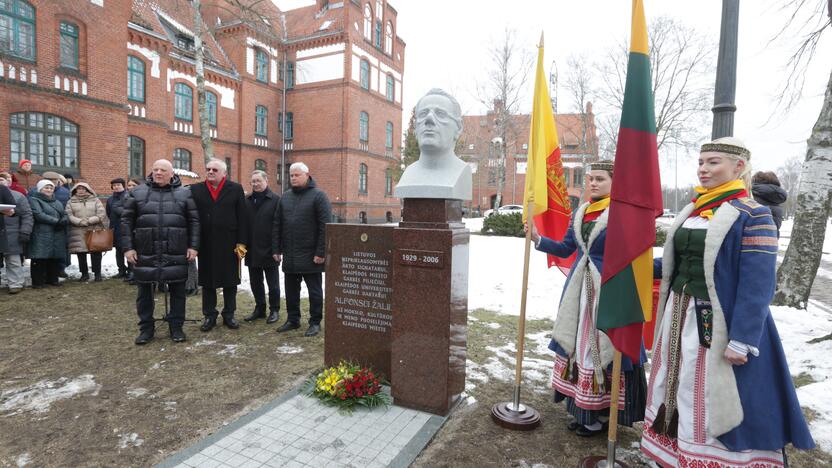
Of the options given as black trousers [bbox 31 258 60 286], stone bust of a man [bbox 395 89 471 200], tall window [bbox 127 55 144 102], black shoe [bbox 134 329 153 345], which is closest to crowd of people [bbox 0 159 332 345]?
black shoe [bbox 134 329 153 345]

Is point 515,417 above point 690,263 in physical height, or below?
below

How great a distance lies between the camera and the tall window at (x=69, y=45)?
51.6 feet

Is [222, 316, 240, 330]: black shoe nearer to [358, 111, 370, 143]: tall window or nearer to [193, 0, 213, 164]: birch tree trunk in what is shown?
[193, 0, 213, 164]: birch tree trunk

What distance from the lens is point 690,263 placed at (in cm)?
246

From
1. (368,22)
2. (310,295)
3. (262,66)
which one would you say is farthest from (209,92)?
(310,295)

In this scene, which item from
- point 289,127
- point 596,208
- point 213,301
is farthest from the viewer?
point 289,127

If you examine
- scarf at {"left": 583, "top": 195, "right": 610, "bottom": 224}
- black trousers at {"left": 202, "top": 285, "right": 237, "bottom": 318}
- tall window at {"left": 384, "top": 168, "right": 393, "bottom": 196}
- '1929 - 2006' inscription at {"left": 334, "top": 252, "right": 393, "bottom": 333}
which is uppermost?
tall window at {"left": 384, "top": 168, "right": 393, "bottom": 196}

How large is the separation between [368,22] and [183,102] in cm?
1268

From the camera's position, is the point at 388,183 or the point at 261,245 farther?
the point at 388,183

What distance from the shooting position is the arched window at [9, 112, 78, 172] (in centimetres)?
1513

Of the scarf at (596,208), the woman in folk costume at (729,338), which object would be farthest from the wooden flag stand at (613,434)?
the scarf at (596,208)

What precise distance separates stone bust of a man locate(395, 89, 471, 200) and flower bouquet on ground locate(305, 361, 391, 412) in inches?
61.7

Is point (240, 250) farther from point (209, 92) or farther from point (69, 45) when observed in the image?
point (209, 92)

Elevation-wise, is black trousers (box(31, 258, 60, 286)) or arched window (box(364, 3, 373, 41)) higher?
arched window (box(364, 3, 373, 41))
